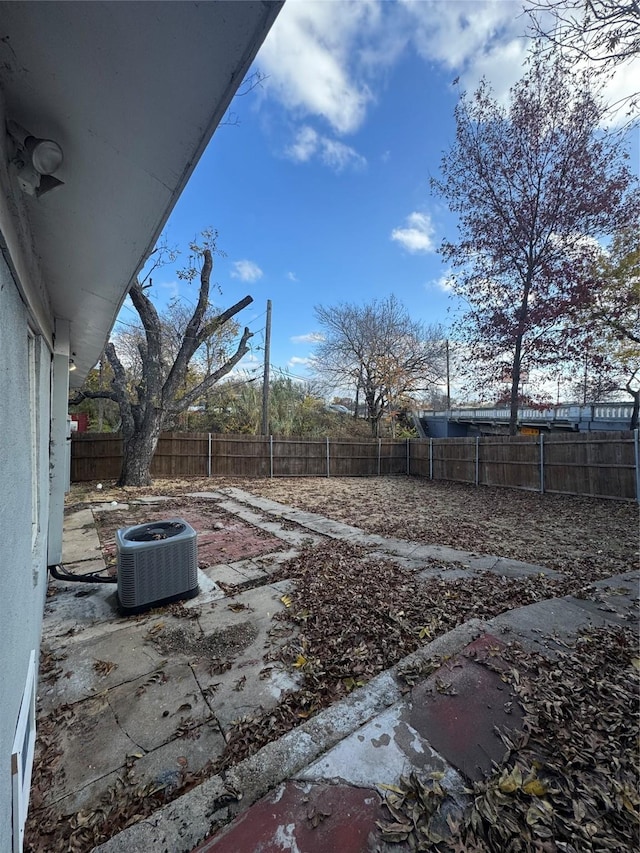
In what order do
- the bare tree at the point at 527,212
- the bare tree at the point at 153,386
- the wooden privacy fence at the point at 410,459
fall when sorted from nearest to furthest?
the wooden privacy fence at the point at 410,459 → the bare tree at the point at 527,212 → the bare tree at the point at 153,386

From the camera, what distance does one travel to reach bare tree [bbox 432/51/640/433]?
27.0ft

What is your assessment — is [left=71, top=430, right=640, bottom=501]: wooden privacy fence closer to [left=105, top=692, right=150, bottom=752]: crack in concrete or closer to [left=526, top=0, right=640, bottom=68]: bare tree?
[left=526, top=0, right=640, bottom=68]: bare tree

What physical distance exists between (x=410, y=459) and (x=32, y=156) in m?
13.5

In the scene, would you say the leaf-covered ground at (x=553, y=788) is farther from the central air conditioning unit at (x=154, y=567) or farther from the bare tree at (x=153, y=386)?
the bare tree at (x=153, y=386)

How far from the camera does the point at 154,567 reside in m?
2.74

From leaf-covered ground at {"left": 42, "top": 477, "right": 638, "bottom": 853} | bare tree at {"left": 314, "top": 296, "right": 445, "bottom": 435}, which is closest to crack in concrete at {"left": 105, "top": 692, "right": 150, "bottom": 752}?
leaf-covered ground at {"left": 42, "top": 477, "right": 638, "bottom": 853}

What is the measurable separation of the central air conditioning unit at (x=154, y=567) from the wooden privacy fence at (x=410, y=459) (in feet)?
26.5

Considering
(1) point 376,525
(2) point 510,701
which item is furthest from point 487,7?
(1) point 376,525

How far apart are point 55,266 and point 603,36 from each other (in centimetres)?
454

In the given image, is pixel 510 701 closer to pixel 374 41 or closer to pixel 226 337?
pixel 374 41

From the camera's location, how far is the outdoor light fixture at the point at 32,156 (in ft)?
3.44

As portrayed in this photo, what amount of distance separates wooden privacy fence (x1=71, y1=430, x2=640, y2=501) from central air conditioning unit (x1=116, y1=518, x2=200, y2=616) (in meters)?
8.09

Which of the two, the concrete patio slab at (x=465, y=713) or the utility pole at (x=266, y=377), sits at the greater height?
the utility pole at (x=266, y=377)

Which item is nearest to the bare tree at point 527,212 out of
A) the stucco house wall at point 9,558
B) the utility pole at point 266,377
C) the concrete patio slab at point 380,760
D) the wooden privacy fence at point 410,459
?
the wooden privacy fence at point 410,459
